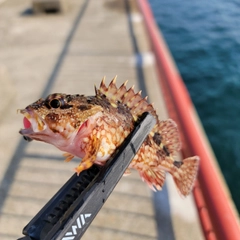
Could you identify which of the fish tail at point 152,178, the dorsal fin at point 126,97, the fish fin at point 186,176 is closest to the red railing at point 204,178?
the fish fin at point 186,176

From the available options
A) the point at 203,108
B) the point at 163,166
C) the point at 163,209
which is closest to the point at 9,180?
the point at 163,209

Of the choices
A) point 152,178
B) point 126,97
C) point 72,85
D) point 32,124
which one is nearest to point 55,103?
point 32,124

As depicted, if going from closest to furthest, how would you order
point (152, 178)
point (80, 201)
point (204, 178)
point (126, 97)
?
point (80, 201), point (126, 97), point (152, 178), point (204, 178)

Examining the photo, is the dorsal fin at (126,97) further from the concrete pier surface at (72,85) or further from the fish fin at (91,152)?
the concrete pier surface at (72,85)

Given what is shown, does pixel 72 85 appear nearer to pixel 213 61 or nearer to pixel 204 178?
pixel 204 178

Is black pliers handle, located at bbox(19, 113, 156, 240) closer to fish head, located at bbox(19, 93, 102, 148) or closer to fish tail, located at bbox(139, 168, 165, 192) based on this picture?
fish head, located at bbox(19, 93, 102, 148)
